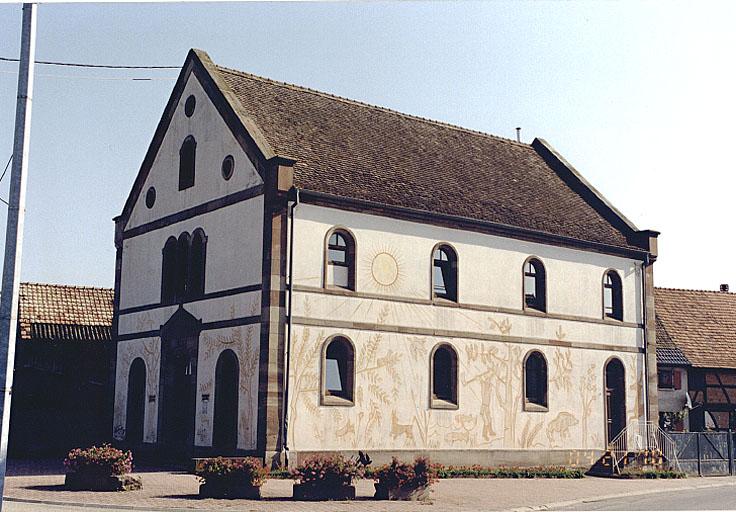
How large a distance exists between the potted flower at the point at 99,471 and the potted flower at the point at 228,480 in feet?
5.83

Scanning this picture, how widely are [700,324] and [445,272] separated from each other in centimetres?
1770

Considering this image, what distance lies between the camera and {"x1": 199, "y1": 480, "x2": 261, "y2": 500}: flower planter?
1964 centimetres

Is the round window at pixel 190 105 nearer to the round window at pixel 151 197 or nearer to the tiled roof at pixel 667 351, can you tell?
the round window at pixel 151 197

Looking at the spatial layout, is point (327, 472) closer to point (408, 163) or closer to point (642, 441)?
point (408, 163)

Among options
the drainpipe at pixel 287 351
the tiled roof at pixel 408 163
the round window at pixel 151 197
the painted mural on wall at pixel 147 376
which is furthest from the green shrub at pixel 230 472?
the round window at pixel 151 197

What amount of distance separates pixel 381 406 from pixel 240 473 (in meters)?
8.91

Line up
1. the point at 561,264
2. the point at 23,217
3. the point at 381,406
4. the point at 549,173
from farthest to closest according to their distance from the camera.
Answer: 1. the point at 549,173
2. the point at 561,264
3. the point at 381,406
4. the point at 23,217

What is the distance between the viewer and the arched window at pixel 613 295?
35125 millimetres

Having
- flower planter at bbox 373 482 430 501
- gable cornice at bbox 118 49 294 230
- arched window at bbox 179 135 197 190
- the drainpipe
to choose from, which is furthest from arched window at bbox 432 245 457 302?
flower planter at bbox 373 482 430 501

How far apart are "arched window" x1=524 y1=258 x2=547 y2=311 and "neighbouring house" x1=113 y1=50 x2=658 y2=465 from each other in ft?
0.25

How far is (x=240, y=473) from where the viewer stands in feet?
64.7

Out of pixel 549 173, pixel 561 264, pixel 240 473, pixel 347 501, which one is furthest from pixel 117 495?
pixel 549 173

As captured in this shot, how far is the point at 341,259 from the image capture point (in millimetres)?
28203

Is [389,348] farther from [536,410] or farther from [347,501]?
[347,501]
